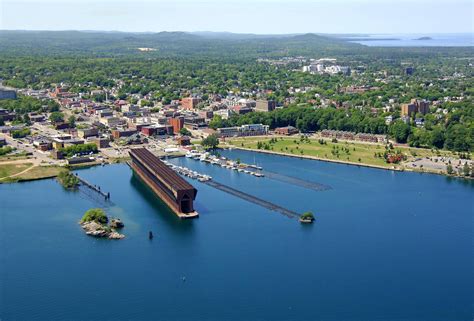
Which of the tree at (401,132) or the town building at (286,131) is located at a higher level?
the tree at (401,132)

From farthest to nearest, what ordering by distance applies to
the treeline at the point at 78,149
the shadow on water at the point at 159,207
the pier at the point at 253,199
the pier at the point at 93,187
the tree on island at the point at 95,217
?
the treeline at the point at 78,149 < the pier at the point at 93,187 < the pier at the point at 253,199 < the shadow on water at the point at 159,207 < the tree on island at the point at 95,217

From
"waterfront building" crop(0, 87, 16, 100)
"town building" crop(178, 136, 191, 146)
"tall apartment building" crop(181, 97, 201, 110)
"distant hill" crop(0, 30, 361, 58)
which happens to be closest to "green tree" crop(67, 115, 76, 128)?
"town building" crop(178, 136, 191, 146)

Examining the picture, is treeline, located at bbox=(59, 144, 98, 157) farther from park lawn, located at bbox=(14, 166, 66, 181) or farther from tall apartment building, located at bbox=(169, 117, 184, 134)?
tall apartment building, located at bbox=(169, 117, 184, 134)

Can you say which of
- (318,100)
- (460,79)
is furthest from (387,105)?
(460,79)

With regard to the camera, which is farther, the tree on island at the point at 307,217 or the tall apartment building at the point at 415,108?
the tall apartment building at the point at 415,108

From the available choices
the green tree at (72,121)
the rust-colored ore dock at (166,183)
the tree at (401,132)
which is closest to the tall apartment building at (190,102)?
the green tree at (72,121)

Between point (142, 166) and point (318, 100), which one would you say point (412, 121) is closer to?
point (318, 100)

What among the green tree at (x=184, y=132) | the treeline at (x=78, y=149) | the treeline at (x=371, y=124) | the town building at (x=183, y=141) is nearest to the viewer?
the treeline at (x=78, y=149)

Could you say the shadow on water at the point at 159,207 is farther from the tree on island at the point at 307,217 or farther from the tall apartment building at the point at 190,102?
the tall apartment building at the point at 190,102
